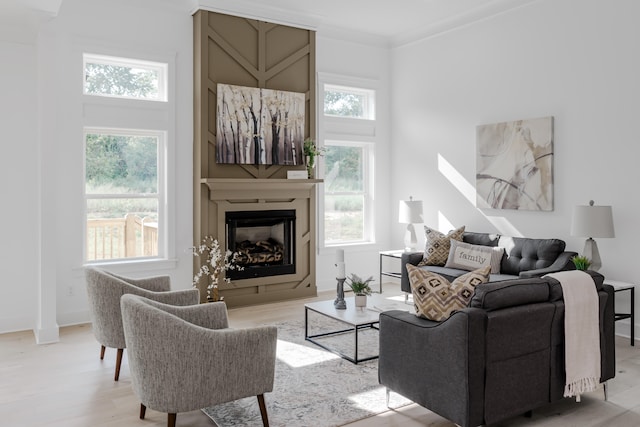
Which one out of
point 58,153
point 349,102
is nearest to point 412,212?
point 349,102

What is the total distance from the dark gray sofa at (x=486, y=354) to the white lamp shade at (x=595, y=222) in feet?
6.28

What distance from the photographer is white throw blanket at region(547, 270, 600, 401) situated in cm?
305

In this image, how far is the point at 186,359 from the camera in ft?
8.82

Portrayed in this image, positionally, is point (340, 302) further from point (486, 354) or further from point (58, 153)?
point (58, 153)

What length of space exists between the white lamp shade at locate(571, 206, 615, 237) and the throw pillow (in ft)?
3.00

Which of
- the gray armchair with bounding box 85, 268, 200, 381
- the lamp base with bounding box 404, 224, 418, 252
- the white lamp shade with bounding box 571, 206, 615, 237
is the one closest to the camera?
the gray armchair with bounding box 85, 268, 200, 381

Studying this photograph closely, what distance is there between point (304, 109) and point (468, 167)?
2.14m

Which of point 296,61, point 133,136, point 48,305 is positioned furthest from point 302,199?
point 48,305

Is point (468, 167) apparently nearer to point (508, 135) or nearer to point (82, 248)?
point (508, 135)

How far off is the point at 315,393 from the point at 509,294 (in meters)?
1.49

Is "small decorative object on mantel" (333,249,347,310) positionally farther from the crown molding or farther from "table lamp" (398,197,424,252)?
the crown molding

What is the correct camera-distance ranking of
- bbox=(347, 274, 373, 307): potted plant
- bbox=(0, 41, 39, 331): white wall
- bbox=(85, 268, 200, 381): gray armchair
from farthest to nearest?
bbox=(0, 41, 39, 331): white wall
bbox=(347, 274, 373, 307): potted plant
bbox=(85, 268, 200, 381): gray armchair

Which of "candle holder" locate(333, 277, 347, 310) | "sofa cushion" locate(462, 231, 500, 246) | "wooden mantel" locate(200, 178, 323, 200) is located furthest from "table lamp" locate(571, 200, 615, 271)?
"wooden mantel" locate(200, 178, 323, 200)

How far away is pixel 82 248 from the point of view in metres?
5.36
